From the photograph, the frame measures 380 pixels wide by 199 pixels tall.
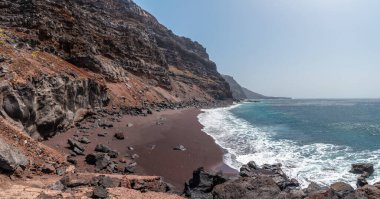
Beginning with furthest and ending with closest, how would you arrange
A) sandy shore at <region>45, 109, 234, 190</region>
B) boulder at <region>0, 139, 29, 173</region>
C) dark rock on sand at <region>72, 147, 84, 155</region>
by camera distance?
dark rock on sand at <region>72, 147, 84, 155</region> → sandy shore at <region>45, 109, 234, 190</region> → boulder at <region>0, 139, 29, 173</region>

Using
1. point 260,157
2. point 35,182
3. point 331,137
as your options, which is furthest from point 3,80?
point 331,137

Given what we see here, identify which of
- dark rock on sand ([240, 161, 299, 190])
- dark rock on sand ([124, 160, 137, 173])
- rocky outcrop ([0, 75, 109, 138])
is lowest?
dark rock on sand ([240, 161, 299, 190])

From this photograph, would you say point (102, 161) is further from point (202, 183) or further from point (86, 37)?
point (86, 37)

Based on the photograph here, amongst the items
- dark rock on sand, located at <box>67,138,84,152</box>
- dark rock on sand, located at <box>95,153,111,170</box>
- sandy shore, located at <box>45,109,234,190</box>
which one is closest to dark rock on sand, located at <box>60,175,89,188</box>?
sandy shore, located at <box>45,109,234,190</box>

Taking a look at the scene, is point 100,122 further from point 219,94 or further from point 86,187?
point 219,94

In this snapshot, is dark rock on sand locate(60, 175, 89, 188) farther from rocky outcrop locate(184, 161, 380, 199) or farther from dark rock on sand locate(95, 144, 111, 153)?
dark rock on sand locate(95, 144, 111, 153)

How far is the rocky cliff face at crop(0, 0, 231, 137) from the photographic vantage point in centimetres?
2491

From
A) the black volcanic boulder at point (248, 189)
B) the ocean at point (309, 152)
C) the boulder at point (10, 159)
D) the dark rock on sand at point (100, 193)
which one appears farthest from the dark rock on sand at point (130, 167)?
the ocean at point (309, 152)

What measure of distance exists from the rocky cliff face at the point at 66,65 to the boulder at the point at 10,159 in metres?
5.30

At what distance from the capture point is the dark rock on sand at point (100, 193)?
14312mm

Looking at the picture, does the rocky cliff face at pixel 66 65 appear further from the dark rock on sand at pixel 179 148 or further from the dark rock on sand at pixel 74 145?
the dark rock on sand at pixel 179 148

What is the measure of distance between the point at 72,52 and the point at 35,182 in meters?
40.1

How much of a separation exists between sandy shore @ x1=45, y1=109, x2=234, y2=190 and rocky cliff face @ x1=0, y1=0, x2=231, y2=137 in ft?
12.5

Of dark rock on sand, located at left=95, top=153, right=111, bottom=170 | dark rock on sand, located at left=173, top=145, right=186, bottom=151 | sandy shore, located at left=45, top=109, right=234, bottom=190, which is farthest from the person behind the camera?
dark rock on sand, located at left=173, top=145, right=186, bottom=151
